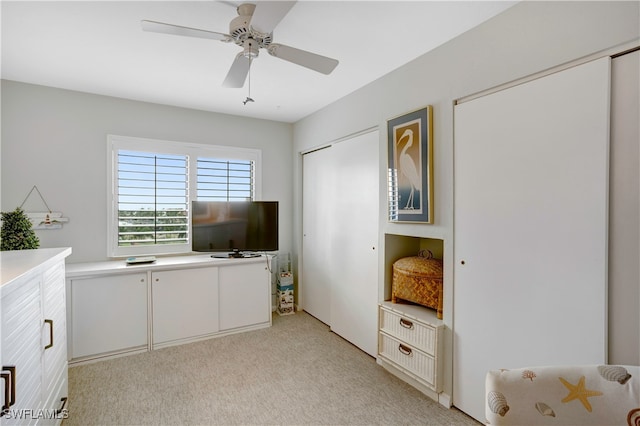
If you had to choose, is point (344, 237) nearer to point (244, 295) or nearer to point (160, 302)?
point (244, 295)

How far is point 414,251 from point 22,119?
3842mm

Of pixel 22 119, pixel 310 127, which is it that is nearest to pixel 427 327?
pixel 310 127

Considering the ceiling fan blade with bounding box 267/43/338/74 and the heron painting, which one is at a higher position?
the ceiling fan blade with bounding box 267/43/338/74

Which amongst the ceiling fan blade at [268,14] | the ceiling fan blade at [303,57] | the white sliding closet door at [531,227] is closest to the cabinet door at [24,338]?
the ceiling fan blade at [268,14]

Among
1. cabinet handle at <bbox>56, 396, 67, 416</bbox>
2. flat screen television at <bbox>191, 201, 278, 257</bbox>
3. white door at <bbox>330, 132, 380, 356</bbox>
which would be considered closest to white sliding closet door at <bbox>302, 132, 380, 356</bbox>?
white door at <bbox>330, 132, 380, 356</bbox>

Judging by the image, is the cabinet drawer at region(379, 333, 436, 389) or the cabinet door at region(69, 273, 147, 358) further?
the cabinet door at region(69, 273, 147, 358)

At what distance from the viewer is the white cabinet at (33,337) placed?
3.75 ft

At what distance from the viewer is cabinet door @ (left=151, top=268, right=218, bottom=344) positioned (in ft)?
9.99

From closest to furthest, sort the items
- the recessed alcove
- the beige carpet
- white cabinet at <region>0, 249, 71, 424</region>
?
white cabinet at <region>0, 249, 71, 424</region> < the beige carpet < the recessed alcove

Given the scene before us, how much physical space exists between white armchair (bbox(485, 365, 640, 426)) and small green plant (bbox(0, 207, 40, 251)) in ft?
10.0

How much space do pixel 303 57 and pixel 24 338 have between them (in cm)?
192

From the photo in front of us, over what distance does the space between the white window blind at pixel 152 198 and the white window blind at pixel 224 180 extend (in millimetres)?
182

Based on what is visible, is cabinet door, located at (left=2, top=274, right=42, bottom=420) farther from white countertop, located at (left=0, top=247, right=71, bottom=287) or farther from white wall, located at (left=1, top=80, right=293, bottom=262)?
white wall, located at (left=1, top=80, right=293, bottom=262)

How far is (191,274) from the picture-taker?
10.5ft
